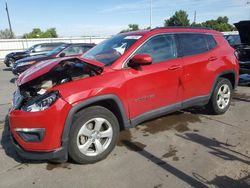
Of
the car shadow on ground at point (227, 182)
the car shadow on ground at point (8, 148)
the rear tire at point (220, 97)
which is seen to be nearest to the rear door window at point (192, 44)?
the rear tire at point (220, 97)

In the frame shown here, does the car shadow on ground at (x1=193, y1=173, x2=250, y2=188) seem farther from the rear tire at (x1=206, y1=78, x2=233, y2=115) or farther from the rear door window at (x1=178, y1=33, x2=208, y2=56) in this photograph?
the rear tire at (x1=206, y1=78, x2=233, y2=115)

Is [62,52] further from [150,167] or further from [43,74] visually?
[150,167]

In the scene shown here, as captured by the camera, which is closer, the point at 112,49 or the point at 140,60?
the point at 140,60

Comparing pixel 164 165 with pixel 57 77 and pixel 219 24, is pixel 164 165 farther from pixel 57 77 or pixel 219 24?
pixel 219 24

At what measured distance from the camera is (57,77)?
4242 millimetres

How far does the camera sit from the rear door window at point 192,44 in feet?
16.2

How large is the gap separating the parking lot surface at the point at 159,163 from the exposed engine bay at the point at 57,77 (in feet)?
3.15

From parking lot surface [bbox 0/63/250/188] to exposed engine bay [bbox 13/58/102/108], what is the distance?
37.9 inches

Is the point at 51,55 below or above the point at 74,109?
below

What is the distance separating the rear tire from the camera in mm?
5645

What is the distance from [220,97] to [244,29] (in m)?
3.94

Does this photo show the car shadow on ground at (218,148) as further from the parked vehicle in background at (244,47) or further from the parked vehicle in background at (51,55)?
the parked vehicle in background at (51,55)

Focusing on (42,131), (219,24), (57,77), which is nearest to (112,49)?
(57,77)

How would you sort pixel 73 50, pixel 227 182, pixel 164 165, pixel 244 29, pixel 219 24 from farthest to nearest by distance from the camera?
pixel 219 24 < pixel 73 50 < pixel 244 29 < pixel 164 165 < pixel 227 182
